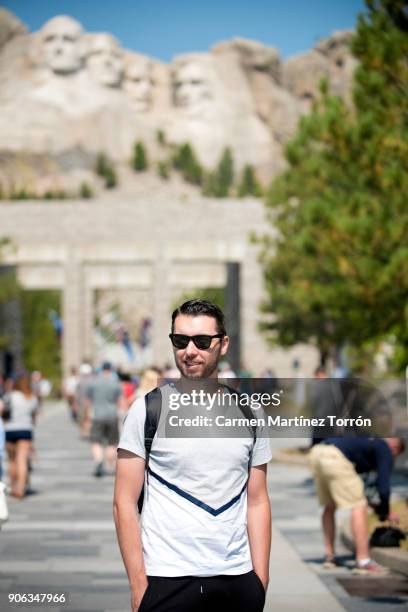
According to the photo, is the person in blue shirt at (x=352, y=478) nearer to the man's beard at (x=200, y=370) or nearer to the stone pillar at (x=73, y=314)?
the man's beard at (x=200, y=370)

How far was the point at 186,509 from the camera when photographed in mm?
4344

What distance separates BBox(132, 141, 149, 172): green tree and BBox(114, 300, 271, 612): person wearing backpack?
174734 mm

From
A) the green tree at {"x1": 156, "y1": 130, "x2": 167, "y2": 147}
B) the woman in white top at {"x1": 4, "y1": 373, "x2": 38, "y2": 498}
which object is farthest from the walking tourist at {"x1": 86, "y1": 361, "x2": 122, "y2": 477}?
the green tree at {"x1": 156, "y1": 130, "x2": 167, "y2": 147}

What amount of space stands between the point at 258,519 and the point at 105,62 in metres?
193

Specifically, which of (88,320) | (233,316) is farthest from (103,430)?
(88,320)

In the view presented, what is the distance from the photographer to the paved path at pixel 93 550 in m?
9.22

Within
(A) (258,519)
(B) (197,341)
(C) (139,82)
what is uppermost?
(C) (139,82)

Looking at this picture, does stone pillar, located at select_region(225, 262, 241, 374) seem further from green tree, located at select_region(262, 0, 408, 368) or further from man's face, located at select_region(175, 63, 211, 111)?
man's face, located at select_region(175, 63, 211, 111)

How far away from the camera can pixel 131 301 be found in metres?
144

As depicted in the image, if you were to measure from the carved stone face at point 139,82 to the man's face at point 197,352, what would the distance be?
631 feet

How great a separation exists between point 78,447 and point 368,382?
21.9 m

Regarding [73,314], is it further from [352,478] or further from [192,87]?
[192,87]

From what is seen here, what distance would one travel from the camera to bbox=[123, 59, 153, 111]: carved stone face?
195 m

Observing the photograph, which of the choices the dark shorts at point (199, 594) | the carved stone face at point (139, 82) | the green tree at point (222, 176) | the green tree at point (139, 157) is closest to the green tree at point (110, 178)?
the green tree at point (139, 157)
